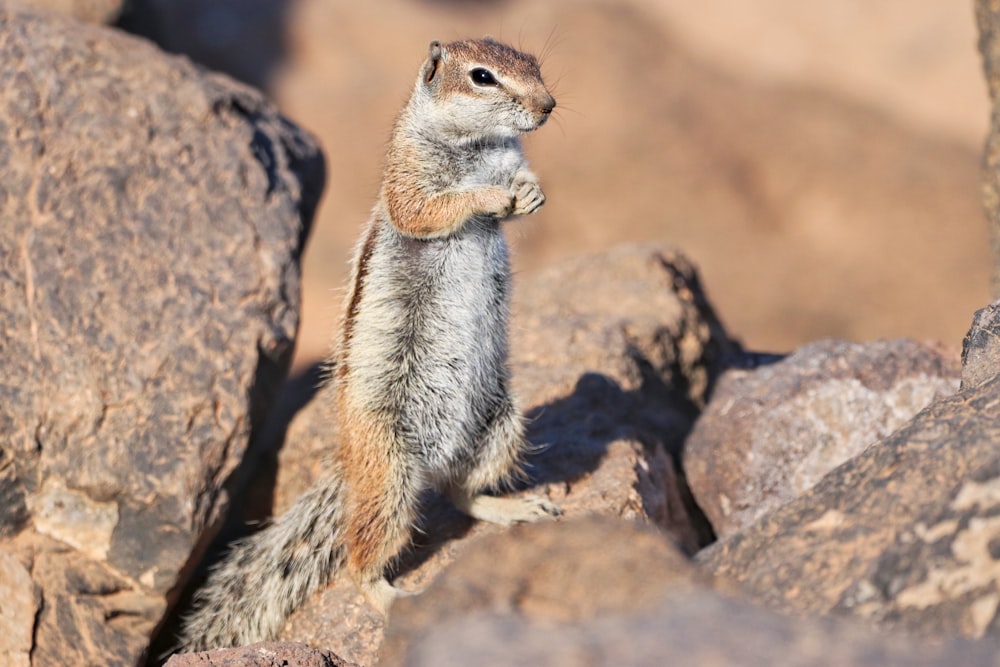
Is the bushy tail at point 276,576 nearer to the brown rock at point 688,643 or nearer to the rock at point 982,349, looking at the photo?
the brown rock at point 688,643

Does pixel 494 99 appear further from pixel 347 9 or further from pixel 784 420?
pixel 347 9

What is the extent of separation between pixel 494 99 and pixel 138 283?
89.9 inches

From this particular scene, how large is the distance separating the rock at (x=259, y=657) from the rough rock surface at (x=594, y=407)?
2.50ft

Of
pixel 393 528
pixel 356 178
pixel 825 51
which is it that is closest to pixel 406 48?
pixel 356 178

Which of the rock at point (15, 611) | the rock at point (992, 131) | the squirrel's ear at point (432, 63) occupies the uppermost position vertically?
the rock at point (992, 131)

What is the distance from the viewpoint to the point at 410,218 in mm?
4961

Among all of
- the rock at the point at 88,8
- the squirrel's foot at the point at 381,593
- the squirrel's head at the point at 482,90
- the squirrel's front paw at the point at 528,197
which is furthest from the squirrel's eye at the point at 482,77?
the rock at the point at 88,8

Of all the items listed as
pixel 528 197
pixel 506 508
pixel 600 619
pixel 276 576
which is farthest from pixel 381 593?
pixel 600 619

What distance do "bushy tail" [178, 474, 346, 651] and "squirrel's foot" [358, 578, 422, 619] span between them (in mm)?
350

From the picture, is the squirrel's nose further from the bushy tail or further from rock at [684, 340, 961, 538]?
rock at [684, 340, 961, 538]

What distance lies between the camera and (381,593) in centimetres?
483

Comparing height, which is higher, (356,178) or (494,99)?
(494,99)

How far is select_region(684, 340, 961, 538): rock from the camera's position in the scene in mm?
5770

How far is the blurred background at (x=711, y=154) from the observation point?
516 inches
